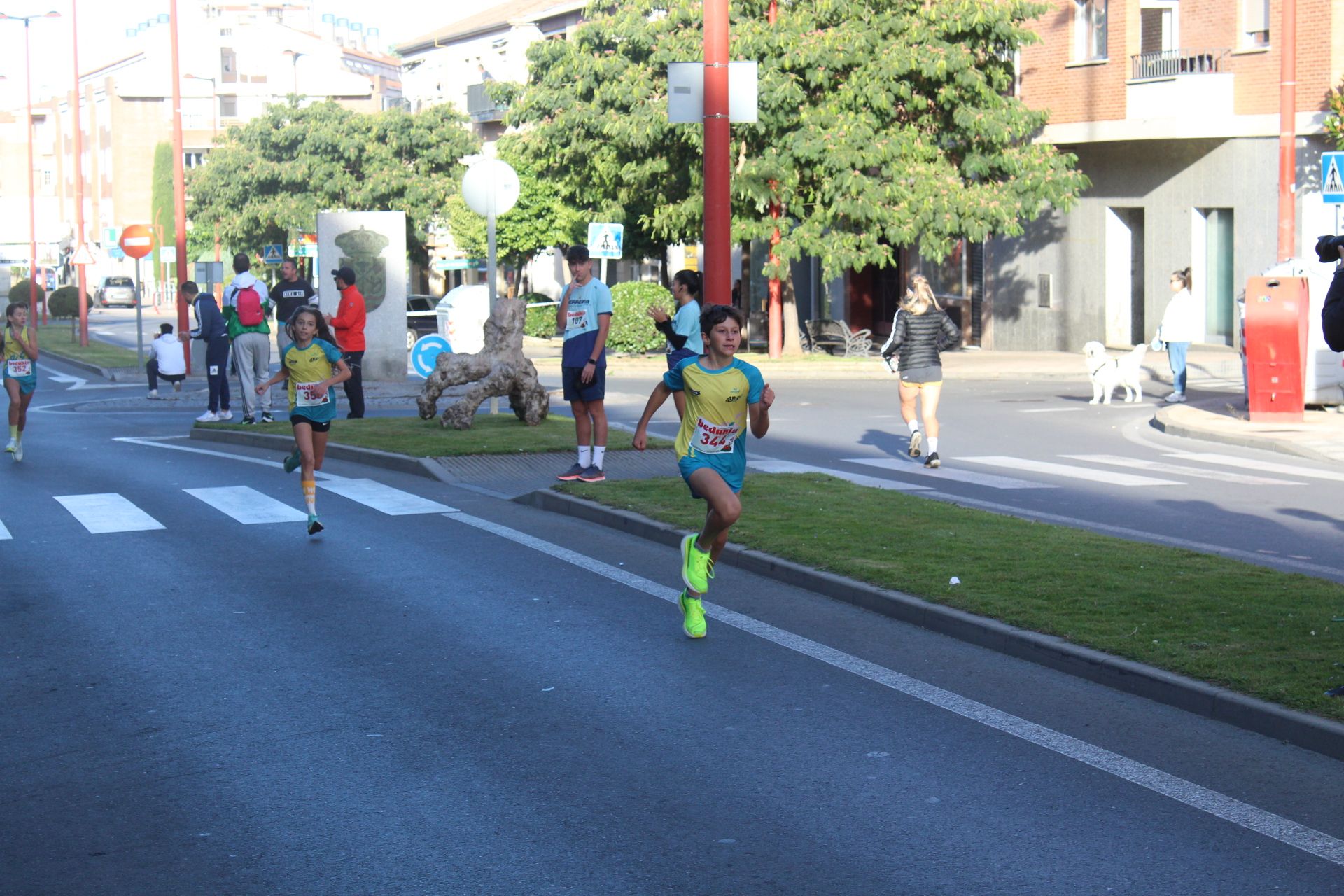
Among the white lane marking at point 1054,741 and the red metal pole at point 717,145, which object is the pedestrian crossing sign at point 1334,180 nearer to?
the red metal pole at point 717,145

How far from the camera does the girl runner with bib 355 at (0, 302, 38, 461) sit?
55.8 ft

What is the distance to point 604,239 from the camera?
3127 centimetres

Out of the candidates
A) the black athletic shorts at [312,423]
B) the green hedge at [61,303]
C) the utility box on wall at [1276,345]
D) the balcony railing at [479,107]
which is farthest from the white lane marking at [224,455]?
the green hedge at [61,303]

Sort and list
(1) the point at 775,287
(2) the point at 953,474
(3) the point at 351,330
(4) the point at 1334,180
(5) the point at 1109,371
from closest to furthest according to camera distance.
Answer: (2) the point at 953,474 < (4) the point at 1334,180 < (3) the point at 351,330 < (5) the point at 1109,371 < (1) the point at 775,287

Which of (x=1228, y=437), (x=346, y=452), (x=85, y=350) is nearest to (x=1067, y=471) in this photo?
(x=1228, y=437)

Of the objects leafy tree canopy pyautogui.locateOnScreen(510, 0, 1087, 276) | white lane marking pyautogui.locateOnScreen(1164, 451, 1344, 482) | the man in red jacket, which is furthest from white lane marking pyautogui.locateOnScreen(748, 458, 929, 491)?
leafy tree canopy pyautogui.locateOnScreen(510, 0, 1087, 276)

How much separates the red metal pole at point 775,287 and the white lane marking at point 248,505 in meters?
17.3

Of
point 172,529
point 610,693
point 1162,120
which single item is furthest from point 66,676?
point 1162,120

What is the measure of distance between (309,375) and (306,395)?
15 cm

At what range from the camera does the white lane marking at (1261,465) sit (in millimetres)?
14411

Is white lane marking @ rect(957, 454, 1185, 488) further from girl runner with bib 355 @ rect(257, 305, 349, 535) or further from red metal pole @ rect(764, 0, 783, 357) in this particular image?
red metal pole @ rect(764, 0, 783, 357)

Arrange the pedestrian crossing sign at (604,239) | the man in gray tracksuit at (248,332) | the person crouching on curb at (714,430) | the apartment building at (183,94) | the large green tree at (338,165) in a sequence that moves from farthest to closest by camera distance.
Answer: the apartment building at (183,94), the large green tree at (338,165), the pedestrian crossing sign at (604,239), the man in gray tracksuit at (248,332), the person crouching on curb at (714,430)

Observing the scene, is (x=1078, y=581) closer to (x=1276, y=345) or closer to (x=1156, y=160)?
(x=1276, y=345)

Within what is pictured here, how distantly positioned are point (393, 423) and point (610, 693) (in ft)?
39.8
